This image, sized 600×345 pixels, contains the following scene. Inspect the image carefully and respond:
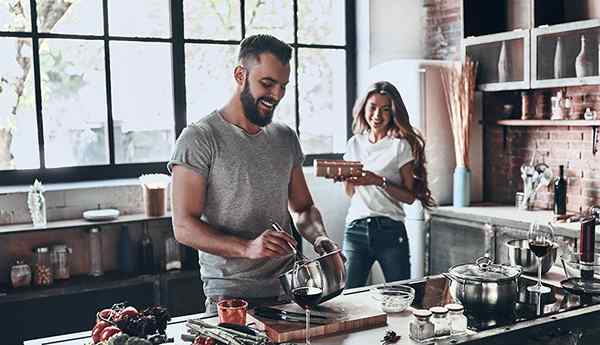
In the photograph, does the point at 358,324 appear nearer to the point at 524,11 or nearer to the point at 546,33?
the point at 546,33

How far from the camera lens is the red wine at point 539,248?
2.59 metres

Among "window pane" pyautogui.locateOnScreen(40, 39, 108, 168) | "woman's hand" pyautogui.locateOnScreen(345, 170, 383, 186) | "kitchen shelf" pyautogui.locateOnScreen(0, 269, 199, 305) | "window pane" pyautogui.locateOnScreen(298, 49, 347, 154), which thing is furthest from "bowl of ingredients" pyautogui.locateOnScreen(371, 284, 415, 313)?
"window pane" pyautogui.locateOnScreen(298, 49, 347, 154)

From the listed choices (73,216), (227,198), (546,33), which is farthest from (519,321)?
(73,216)

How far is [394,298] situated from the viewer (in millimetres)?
2334

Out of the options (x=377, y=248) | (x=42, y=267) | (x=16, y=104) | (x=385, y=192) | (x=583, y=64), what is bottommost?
(x=42, y=267)

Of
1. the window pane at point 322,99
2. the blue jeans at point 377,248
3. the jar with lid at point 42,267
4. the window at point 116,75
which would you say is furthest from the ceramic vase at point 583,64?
the jar with lid at point 42,267

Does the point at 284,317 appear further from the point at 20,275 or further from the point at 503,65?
the point at 503,65

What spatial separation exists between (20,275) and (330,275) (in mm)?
2678

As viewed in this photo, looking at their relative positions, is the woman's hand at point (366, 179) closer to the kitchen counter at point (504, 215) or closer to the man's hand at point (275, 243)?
the kitchen counter at point (504, 215)

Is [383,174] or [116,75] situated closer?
[383,174]

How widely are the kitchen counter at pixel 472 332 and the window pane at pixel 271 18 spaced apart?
343 centimetres

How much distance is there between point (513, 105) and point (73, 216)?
328 centimetres

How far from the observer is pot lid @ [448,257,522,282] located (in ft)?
7.32

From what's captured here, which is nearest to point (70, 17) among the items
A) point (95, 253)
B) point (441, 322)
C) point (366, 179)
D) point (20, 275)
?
point (95, 253)
